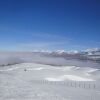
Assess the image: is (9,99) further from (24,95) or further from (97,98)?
(97,98)

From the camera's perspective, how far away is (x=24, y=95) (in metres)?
43.2

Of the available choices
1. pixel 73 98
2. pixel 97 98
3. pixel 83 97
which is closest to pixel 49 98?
pixel 73 98

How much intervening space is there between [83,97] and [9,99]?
16.4m

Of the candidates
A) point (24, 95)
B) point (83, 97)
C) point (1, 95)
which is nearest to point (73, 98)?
point (83, 97)

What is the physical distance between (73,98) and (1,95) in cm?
1689

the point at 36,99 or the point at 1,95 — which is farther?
the point at 1,95

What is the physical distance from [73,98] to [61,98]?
269cm

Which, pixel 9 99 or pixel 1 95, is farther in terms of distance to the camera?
pixel 1 95

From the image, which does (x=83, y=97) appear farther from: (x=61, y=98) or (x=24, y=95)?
(x=24, y=95)

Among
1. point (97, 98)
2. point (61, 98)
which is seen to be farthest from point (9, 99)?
point (97, 98)

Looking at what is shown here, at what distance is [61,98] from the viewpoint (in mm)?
40094

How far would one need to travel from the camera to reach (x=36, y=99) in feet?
129

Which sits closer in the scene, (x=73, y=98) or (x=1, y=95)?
(x=73, y=98)

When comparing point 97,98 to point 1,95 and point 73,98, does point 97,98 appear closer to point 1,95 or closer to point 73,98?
point 73,98
